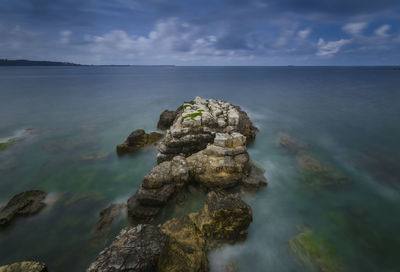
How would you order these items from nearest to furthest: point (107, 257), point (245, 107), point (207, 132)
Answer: point (107, 257)
point (207, 132)
point (245, 107)

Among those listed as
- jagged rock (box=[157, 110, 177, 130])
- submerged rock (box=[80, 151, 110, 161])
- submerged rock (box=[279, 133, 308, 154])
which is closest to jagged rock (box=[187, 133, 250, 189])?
submerged rock (box=[279, 133, 308, 154])

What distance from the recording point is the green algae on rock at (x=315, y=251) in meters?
9.33

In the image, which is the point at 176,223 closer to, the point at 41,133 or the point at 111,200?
the point at 111,200

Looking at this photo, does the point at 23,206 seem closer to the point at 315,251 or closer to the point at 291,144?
the point at 315,251

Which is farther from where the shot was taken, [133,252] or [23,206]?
[23,206]

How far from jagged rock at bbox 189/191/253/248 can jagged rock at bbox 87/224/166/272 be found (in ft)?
9.23

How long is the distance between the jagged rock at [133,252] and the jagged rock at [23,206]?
9003mm

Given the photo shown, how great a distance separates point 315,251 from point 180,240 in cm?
721

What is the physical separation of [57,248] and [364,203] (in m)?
19.7

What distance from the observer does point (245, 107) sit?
4156cm

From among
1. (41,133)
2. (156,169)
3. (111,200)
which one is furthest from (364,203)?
(41,133)

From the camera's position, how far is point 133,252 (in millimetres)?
6902

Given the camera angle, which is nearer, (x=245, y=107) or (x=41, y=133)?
(x=41, y=133)

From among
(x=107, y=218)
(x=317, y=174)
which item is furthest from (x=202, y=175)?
(x=317, y=174)
